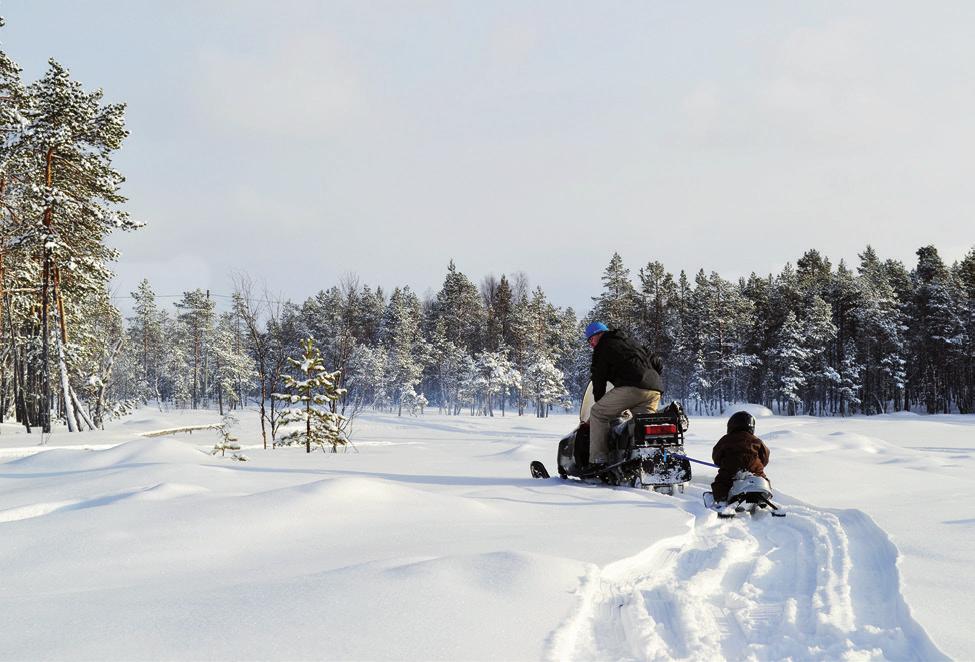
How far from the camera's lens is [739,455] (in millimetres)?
5859

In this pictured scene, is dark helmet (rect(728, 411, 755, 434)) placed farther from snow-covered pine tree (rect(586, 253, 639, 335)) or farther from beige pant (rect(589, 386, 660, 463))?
snow-covered pine tree (rect(586, 253, 639, 335))

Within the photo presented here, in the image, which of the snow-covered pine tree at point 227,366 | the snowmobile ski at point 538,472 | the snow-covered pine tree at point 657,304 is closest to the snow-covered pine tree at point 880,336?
the snow-covered pine tree at point 657,304

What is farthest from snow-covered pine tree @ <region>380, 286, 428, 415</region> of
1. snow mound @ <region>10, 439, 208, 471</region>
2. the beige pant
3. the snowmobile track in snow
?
the snowmobile track in snow

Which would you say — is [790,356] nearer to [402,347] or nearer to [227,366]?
[402,347]

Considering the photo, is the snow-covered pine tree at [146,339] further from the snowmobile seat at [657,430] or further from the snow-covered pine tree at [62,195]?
the snowmobile seat at [657,430]

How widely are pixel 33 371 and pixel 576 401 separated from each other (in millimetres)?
61911

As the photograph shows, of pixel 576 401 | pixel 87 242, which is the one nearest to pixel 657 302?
pixel 576 401

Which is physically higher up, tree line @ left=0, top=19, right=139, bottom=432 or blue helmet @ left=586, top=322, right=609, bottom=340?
tree line @ left=0, top=19, right=139, bottom=432

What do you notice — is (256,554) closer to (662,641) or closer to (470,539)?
(470,539)

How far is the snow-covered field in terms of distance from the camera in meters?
2.16

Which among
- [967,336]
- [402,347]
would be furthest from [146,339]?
[967,336]

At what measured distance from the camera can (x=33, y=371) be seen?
94.0ft

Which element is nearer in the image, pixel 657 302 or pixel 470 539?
pixel 470 539

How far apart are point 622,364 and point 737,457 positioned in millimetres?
1761
